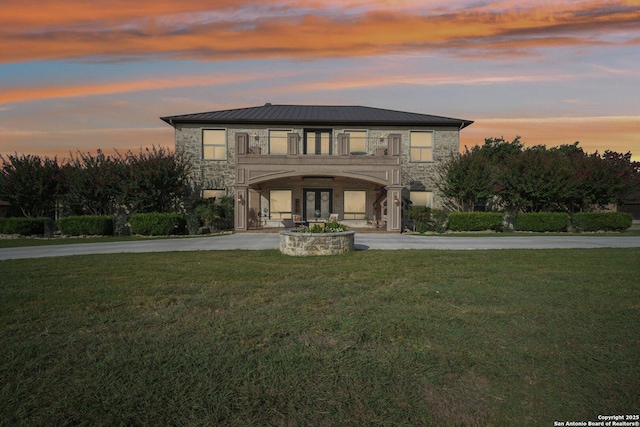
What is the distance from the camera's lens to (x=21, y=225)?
65.7 ft

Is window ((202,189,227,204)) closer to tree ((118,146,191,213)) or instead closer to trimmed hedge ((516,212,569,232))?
tree ((118,146,191,213))

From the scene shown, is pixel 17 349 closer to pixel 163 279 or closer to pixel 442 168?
pixel 163 279

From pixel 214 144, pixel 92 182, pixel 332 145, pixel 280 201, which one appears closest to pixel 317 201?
pixel 280 201

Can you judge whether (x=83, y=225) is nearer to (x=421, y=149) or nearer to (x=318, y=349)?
(x=318, y=349)

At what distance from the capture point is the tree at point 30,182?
21250 mm

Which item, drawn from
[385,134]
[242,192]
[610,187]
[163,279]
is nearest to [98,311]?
[163,279]

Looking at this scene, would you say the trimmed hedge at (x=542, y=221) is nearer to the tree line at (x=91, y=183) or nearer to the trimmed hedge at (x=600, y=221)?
the trimmed hedge at (x=600, y=221)

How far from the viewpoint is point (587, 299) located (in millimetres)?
6652

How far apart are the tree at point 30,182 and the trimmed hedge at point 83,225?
10.6ft

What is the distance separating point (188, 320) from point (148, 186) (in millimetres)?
17437

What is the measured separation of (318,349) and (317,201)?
20558mm

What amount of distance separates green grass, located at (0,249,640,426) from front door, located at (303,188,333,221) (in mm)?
16331

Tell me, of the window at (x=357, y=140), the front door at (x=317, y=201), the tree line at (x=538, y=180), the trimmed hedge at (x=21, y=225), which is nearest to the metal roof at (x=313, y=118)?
the window at (x=357, y=140)

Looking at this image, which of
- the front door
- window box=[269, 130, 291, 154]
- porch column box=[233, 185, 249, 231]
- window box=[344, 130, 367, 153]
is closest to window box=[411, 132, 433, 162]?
window box=[344, 130, 367, 153]
